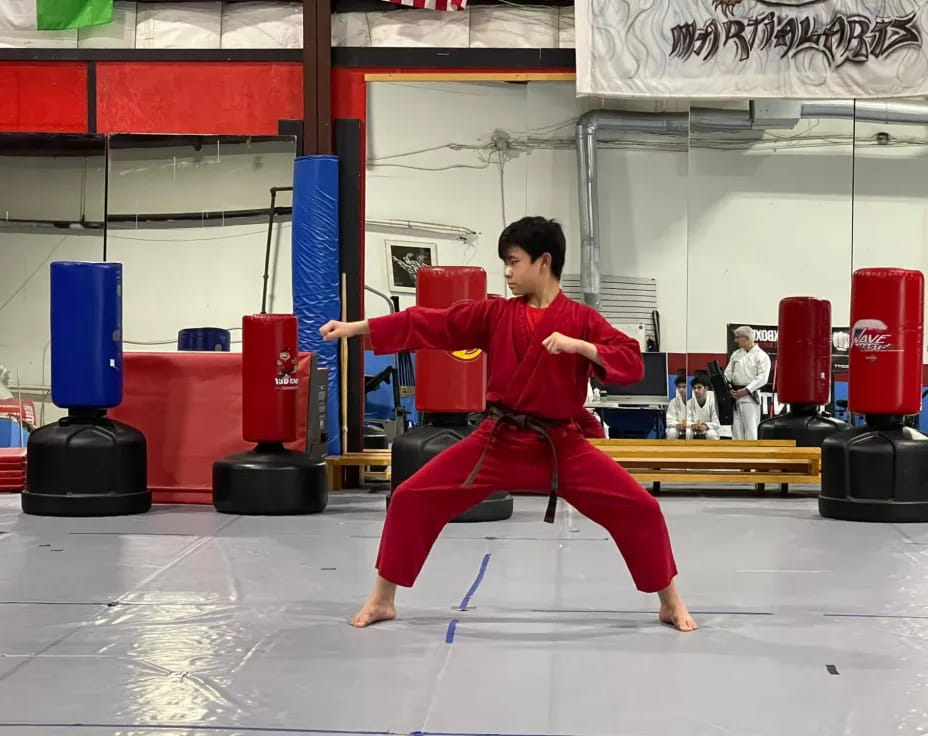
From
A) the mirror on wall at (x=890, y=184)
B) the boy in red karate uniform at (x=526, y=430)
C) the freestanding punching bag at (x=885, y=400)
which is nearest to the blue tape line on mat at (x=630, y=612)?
the boy in red karate uniform at (x=526, y=430)

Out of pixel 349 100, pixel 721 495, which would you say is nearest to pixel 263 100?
pixel 349 100

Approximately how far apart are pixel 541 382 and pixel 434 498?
0.55 meters

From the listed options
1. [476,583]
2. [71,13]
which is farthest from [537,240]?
[71,13]

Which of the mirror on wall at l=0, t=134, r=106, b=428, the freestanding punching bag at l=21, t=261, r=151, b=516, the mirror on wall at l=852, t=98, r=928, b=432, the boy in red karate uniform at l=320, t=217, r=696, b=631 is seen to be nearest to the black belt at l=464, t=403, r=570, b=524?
the boy in red karate uniform at l=320, t=217, r=696, b=631

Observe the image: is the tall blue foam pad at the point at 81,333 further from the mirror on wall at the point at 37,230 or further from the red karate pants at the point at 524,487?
the red karate pants at the point at 524,487

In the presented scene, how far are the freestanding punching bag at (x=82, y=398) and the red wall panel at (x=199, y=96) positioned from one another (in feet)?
9.16

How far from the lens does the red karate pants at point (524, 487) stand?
419cm

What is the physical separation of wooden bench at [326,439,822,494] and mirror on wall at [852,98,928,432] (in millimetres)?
1562

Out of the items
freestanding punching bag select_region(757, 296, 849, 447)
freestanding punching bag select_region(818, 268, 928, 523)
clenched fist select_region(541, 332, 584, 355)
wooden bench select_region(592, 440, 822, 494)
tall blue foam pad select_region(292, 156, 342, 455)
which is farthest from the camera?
freestanding punching bag select_region(757, 296, 849, 447)

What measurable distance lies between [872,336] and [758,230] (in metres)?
2.78

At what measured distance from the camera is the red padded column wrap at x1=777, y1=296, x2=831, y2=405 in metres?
9.45

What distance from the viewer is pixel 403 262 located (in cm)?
991

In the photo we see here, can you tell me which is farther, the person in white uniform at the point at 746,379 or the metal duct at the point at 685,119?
the person in white uniform at the point at 746,379

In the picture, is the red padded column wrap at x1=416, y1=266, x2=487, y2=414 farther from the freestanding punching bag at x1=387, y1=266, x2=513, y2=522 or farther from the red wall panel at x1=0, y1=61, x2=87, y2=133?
the red wall panel at x1=0, y1=61, x2=87, y2=133
